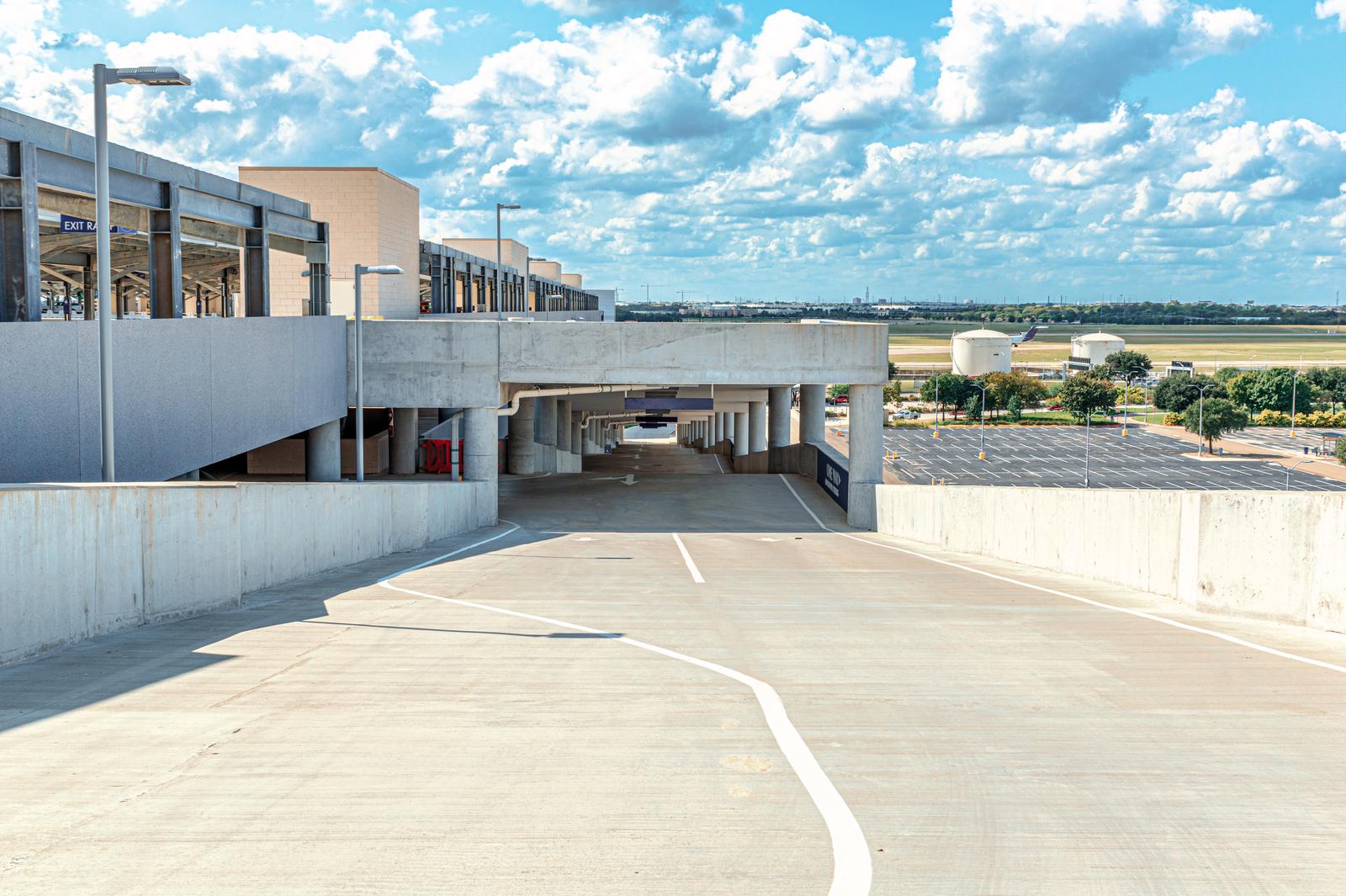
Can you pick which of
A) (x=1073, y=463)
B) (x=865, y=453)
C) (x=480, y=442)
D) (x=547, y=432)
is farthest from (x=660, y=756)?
(x=1073, y=463)

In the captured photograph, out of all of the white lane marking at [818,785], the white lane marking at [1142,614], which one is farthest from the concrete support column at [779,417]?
the white lane marking at [818,785]

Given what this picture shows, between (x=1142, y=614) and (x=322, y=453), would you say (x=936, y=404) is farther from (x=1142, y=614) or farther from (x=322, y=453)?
(x=1142, y=614)

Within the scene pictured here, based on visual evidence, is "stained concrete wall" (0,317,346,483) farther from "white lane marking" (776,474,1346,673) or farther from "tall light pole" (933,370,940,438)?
"tall light pole" (933,370,940,438)

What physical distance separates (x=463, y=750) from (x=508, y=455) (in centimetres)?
4848

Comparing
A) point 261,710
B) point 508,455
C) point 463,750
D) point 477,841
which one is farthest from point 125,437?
point 508,455

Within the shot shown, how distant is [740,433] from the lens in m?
99.6

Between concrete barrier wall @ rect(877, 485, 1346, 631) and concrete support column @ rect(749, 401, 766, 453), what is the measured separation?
211 ft

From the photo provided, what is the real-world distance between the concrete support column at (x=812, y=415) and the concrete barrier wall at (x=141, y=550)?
111ft

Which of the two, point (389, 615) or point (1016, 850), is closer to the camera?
point (1016, 850)

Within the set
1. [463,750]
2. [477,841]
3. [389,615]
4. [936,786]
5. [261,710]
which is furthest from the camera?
[389,615]

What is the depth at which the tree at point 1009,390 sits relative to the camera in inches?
5782

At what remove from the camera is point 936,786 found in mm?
6656

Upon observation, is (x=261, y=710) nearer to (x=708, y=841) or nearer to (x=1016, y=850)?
(x=708, y=841)

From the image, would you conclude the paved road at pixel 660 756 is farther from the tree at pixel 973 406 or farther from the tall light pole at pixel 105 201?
the tree at pixel 973 406
